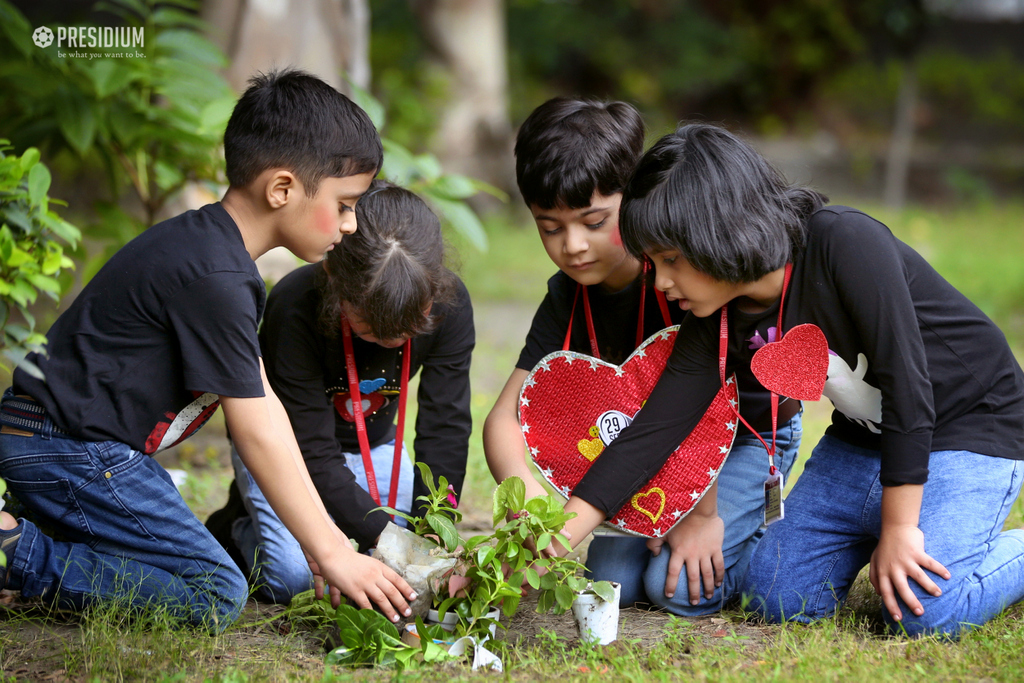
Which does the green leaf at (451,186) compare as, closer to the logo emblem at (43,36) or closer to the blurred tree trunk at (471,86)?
the logo emblem at (43,36)

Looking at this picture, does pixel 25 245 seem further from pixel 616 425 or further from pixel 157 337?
pixel 616 425

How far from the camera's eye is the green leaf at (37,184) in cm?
175

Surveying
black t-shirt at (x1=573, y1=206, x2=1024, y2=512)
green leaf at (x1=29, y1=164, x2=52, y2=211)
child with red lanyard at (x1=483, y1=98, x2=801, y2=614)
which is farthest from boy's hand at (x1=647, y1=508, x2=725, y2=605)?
green leaf at (x1=29, y1=164, x2=52, y2=211)

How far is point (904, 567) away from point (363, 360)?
1.41 meters

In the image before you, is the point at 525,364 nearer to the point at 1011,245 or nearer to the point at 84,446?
the point at 84,446

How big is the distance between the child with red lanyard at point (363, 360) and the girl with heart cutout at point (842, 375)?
0.50 meters

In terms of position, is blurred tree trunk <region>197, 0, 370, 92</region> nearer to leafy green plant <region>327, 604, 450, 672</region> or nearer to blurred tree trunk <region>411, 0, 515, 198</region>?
leafy green plant <region>327, 604, 450, 672</region>

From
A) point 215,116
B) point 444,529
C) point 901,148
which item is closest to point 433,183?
point 215,116

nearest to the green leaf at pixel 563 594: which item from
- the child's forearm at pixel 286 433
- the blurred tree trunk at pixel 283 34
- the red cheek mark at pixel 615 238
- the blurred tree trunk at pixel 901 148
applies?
the child's forearm at pixel 286 433

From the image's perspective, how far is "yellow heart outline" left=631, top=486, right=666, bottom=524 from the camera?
2.17 meters

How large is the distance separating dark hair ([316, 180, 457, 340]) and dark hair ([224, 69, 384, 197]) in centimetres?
12

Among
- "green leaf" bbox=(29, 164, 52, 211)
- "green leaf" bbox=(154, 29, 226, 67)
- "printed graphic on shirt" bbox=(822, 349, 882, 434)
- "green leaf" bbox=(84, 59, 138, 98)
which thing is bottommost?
"printed graphic on shirt" bbox=(822, 349, 882, 434)

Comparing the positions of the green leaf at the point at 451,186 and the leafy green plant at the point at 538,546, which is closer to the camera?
the leafy green plant at the point at 538,546

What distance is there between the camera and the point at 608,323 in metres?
2.42
